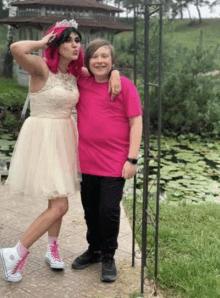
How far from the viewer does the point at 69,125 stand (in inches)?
114

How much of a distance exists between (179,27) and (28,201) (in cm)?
4043

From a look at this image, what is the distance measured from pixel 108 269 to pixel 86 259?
25 centimetres

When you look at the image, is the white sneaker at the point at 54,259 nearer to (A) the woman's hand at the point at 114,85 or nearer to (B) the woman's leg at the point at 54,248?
(B) the woman's leg at the point at 54,248

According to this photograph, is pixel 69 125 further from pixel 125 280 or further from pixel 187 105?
pixel 187 105

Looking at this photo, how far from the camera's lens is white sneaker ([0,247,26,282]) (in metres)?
2.79

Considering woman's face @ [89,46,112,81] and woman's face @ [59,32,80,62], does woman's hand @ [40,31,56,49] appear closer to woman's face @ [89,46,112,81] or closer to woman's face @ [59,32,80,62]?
woman's face @ [59,32,80,62]

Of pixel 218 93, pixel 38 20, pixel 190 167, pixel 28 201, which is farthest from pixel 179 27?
pixel 28 201

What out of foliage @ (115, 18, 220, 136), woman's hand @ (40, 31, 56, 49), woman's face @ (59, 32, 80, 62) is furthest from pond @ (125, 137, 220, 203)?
woman's hand @ (40, 31, 56, 49)

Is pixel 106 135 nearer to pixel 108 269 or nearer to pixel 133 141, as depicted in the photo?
pixel 133 141

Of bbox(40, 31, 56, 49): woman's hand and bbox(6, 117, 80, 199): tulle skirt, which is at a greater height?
bbox(40, 31, 56, 49): woman's hand

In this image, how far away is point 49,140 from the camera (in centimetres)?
278

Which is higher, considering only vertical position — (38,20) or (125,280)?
(38,20)

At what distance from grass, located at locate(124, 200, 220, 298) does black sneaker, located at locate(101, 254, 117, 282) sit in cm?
25

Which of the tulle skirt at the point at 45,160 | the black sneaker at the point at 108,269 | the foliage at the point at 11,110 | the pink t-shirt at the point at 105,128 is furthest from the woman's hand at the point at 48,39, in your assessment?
the foliage at the point at 11,110
